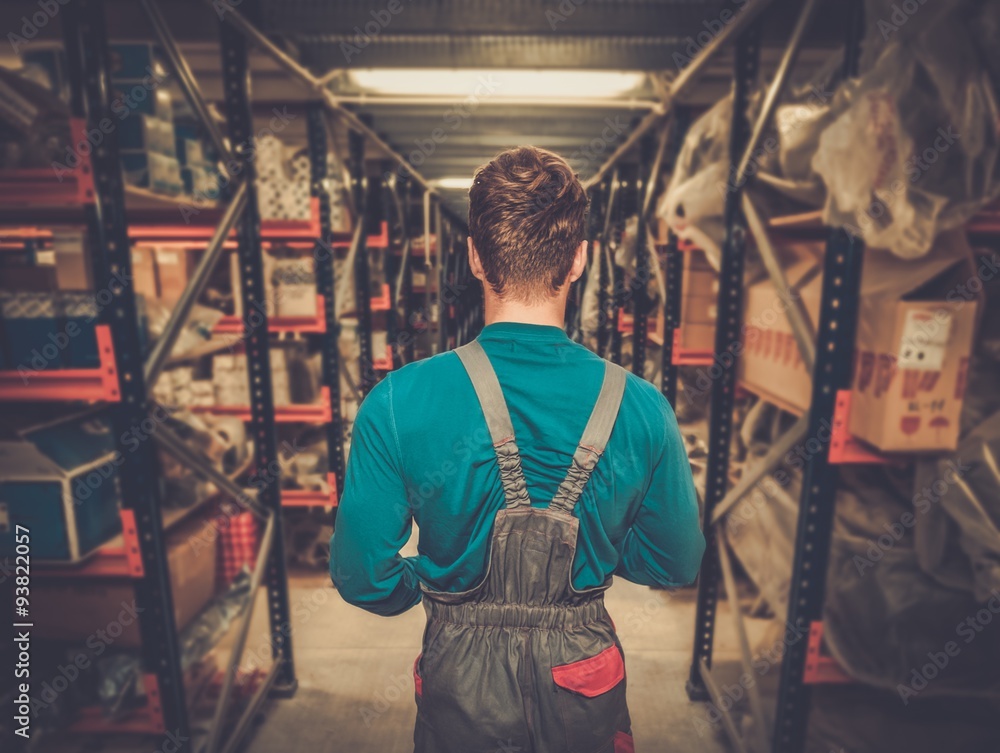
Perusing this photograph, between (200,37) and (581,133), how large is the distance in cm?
295

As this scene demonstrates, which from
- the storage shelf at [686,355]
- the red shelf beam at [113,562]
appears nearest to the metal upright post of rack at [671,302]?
the storage shelf at [686,355]

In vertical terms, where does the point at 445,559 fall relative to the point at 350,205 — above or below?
below

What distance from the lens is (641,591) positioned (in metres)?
4.08

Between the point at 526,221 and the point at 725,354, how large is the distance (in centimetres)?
171

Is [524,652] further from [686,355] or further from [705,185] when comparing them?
[686,355]

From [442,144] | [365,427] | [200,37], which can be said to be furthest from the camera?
[442,144]

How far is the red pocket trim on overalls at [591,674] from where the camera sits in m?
1.26

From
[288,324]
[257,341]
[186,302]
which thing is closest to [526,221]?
[186,302]

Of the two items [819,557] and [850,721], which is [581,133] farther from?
[850,721]

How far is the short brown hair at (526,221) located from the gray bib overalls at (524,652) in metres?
0.19

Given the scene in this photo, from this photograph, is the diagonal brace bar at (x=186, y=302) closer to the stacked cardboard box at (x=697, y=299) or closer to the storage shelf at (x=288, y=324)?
the storage shelf at (x=288, y=324)

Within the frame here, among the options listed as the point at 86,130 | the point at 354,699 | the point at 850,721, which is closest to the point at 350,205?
the point at 86,130

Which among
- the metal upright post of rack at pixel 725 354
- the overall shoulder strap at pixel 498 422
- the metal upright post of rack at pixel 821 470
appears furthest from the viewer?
the metal upright post of rack at pixel 725 354

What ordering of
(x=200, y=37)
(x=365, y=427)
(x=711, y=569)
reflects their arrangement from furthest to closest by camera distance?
(x=711, y=569) < (x=200, y=37) < (x=365, y=427)
